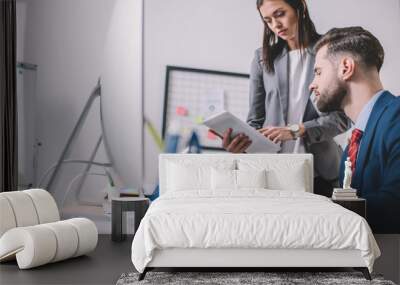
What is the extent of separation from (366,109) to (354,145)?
0.42 metres

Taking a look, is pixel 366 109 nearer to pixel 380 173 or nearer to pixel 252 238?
pixel 380 173

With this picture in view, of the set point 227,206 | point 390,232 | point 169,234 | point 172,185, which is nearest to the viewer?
point 169,234

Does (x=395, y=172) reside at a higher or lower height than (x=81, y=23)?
lower

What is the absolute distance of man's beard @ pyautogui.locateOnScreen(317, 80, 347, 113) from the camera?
265 inches

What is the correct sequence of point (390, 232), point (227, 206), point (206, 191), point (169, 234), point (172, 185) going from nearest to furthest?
point (169, 234) < point (227, 206) < point (206, 191) < point (172, 185) < point (390, 232)

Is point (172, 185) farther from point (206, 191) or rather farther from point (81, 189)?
point (81, 189)

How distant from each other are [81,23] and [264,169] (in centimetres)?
269

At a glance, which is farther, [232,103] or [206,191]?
[232,103]

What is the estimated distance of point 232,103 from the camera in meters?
6.86

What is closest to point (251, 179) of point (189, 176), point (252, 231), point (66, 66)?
point (189, 176)

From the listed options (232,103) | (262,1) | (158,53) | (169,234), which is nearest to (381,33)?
(262,1)

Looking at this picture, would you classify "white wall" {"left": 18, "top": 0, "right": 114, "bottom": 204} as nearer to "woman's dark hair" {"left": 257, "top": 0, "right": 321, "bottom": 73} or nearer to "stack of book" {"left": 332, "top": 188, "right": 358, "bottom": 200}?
"woman's dark hair" {"left": 257, "top": 0, "right": 321, "bottom": 73}

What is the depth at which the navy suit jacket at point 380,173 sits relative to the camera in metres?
6.64

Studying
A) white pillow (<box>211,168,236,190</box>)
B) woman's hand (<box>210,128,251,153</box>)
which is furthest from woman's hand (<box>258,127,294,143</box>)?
white pillow (<box>211,168,236,190</box>)
